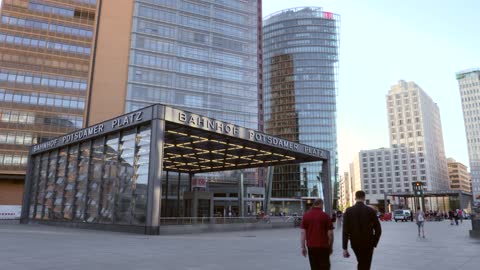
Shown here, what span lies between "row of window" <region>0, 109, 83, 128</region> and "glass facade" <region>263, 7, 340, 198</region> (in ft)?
301

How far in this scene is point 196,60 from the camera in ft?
252

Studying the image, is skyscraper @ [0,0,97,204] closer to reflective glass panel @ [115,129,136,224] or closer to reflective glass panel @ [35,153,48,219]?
reflective glass panel @ [35,153,48,219]

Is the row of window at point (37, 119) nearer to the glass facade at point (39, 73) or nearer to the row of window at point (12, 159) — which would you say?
the glass facade at point (39, 73)

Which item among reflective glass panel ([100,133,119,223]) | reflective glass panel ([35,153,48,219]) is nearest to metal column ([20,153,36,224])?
reflective glass panel ([35,153,48,219])

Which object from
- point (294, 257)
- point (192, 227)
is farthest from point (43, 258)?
point (192, 227)

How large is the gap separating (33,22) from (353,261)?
237ft

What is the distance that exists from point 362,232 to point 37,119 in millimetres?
67101

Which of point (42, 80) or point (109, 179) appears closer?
point (109, 179)

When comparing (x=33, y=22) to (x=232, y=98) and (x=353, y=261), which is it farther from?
(x=353, y=261)

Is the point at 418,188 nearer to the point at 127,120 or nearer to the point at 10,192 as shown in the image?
the point at 127,120

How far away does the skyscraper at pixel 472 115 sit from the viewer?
165 meters

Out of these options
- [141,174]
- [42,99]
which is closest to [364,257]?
[141,174]

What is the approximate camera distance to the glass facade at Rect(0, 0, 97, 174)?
61000 millimetres

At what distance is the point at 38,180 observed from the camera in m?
35.8
